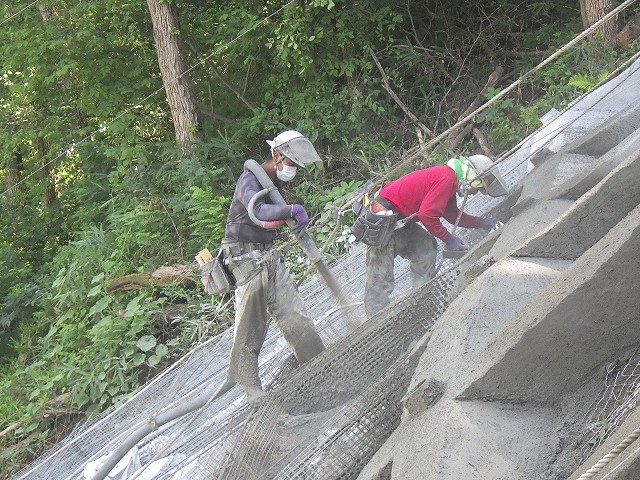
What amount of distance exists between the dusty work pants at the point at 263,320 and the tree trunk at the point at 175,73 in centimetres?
656

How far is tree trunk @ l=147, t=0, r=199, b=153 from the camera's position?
452 inches

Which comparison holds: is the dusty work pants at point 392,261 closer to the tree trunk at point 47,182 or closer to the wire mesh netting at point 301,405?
the wire mesh netting at point 301,405

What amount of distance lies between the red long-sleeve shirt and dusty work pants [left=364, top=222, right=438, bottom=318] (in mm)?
204

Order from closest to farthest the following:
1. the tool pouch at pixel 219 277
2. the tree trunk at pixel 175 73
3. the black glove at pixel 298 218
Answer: the black glove at pixel 298 218 < the tool pouch at pixel 219 277 < the tree trunk at pixel 175 73

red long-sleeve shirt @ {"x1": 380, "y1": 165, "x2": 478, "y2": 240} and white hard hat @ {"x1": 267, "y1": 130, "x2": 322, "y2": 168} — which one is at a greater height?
white hard hat @ {"x1": 267, "y1": 130, "x2": 322, "y2": 168}

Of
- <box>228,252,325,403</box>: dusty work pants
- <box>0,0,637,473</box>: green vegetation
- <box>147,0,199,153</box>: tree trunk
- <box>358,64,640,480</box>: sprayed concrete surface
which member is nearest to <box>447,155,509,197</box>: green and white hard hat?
<box>228,252,325,403</box>: dusty work pants

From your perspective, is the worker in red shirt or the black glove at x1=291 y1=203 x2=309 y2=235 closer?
the black glove at x1=291 y1=203 x2=309 y2=235

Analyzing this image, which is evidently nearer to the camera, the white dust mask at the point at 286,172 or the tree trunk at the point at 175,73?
the white dust mask at the point at 286,172

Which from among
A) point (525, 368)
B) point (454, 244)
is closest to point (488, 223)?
point (454, 244)

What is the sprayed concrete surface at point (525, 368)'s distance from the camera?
3.05 metres

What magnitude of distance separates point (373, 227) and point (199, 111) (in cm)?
689

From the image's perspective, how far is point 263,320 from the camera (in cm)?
541

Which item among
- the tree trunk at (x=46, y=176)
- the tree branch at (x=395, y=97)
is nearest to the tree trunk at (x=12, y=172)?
the tree trunk at (x=46, y=176)

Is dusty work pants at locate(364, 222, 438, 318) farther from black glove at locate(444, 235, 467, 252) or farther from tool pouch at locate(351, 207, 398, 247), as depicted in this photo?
black glove at locate(444, 235, 467, 252)
